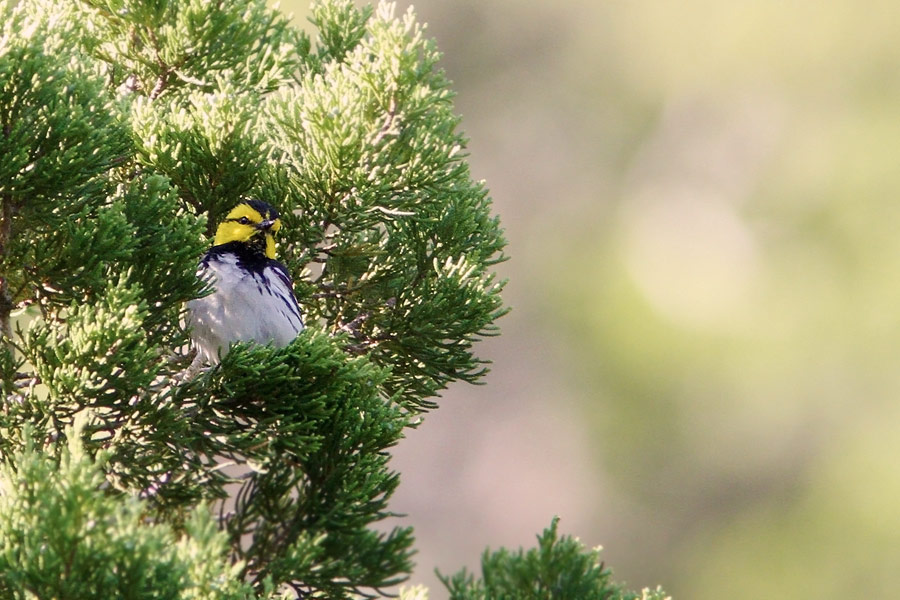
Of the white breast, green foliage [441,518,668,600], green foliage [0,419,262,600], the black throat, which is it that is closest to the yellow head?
the black throat

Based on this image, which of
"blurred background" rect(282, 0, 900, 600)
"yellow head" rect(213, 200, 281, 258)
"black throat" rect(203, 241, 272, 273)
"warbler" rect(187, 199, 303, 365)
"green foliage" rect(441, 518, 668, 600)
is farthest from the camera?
"blurred background" rect(282, 0, 900, 600)

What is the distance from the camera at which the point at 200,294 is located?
6.49 feet

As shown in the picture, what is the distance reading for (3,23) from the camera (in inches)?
74.9

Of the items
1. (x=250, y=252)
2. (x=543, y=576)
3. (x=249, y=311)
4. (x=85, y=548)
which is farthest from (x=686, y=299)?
(x=85, y=548)

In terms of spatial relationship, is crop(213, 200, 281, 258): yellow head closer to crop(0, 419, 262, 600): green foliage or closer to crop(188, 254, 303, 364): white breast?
crop(188, 254, 303, 364): white breast

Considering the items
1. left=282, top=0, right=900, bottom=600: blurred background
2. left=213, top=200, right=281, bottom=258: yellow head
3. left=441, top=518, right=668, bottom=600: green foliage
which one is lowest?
left=441, top=518, right=668, bottom=600: green foliage

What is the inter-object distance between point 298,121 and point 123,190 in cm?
38

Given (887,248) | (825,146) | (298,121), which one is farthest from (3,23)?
(825,146)

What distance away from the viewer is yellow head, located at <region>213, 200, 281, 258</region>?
7.79 feet

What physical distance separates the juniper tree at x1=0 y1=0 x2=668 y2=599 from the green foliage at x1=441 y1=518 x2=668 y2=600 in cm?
30

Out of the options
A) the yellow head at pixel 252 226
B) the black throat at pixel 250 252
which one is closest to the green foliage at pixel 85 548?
the yellow head at pixel 252 226

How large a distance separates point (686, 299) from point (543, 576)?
1028cm

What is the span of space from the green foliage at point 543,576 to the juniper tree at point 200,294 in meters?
0.30

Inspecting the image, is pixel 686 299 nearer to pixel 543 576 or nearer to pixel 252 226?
pixel 252 226
